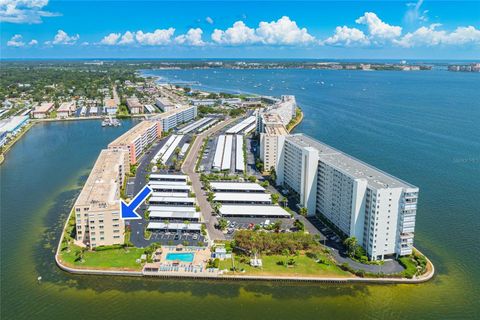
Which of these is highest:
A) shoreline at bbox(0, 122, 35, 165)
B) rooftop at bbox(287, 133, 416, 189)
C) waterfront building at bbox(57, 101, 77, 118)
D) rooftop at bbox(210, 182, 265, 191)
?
rooftop at bbox(287, 133, 416, 189)

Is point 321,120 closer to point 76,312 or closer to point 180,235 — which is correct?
point 180,235

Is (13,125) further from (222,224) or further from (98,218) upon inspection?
(222,224)

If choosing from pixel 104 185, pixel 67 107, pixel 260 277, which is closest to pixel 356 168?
pixel 260 277

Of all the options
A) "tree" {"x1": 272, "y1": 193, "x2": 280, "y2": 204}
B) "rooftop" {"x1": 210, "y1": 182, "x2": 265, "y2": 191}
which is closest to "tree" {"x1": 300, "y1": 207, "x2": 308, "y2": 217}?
"tree" {"x1": 272, "y1": 193, "x2": 280, "y2": 204}

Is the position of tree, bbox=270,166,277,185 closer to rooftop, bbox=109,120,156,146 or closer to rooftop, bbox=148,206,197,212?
rooftop, bbox=148,206,197,212

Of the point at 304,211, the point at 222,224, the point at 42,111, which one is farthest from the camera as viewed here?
the point at 42,111

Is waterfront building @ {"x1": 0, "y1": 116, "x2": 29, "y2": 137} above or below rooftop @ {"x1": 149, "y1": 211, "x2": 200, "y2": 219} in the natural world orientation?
above
